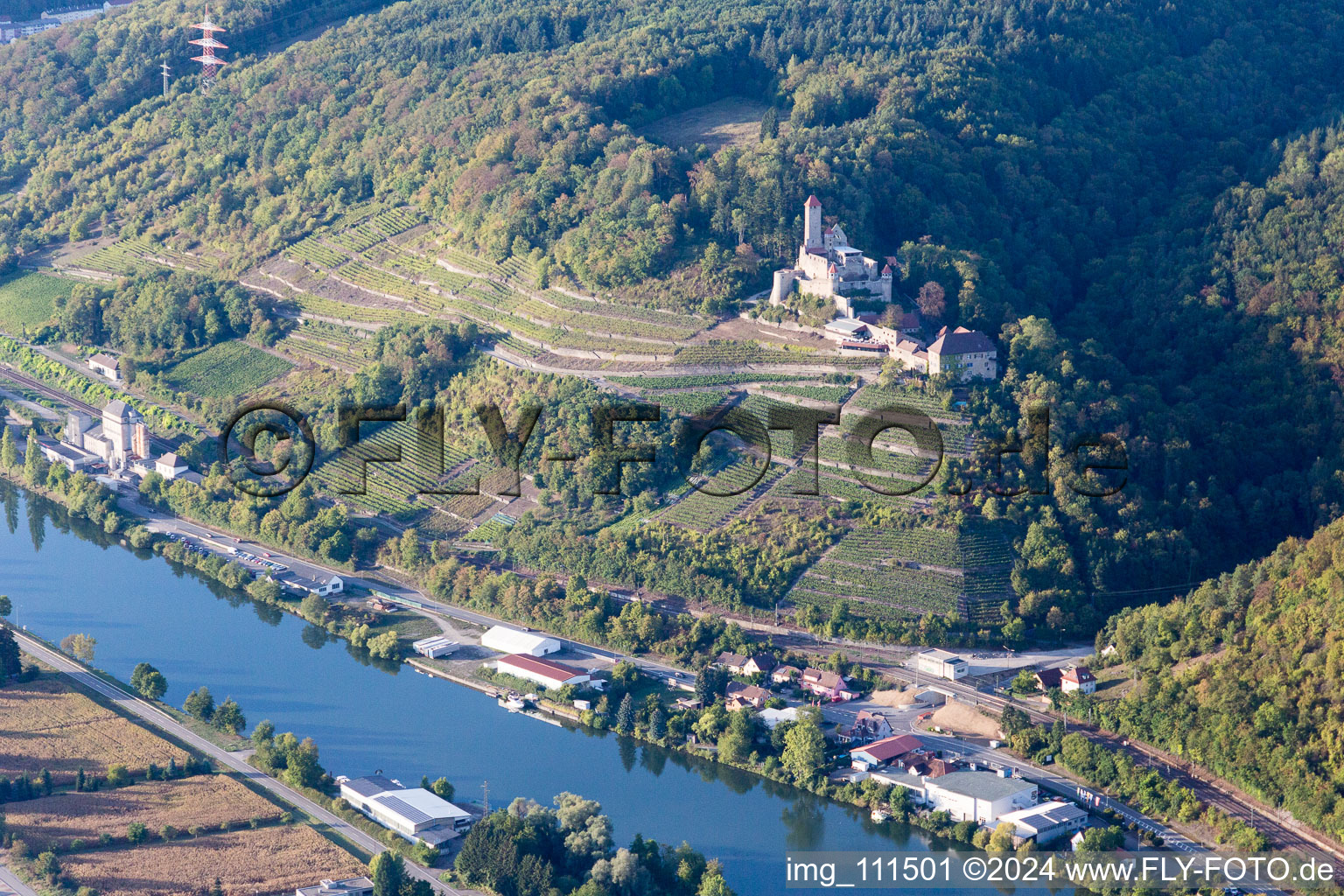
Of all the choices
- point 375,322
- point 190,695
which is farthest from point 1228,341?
point 190,695

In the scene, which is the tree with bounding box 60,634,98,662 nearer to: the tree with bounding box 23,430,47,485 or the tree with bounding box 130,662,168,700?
the tree with bounding box 130,662,168,700

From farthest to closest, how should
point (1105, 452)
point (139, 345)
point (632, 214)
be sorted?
point (139, 345) → point (632, 214) → point (1105, 452)

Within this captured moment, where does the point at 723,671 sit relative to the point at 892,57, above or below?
below

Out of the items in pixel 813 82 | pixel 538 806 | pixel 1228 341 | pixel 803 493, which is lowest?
pixel 538 806

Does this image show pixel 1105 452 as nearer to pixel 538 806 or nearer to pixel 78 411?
pixel 538 806

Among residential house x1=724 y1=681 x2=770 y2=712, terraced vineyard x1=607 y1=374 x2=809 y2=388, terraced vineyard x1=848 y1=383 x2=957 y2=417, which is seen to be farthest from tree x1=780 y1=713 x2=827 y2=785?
terraced vineyard x1=607 y1=374 x2=809 y2=388

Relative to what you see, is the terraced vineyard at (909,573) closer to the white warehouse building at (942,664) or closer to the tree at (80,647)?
the white warehouse building at (942,664)

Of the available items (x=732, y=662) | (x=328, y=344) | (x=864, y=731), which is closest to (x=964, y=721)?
(x=864, y=731)
